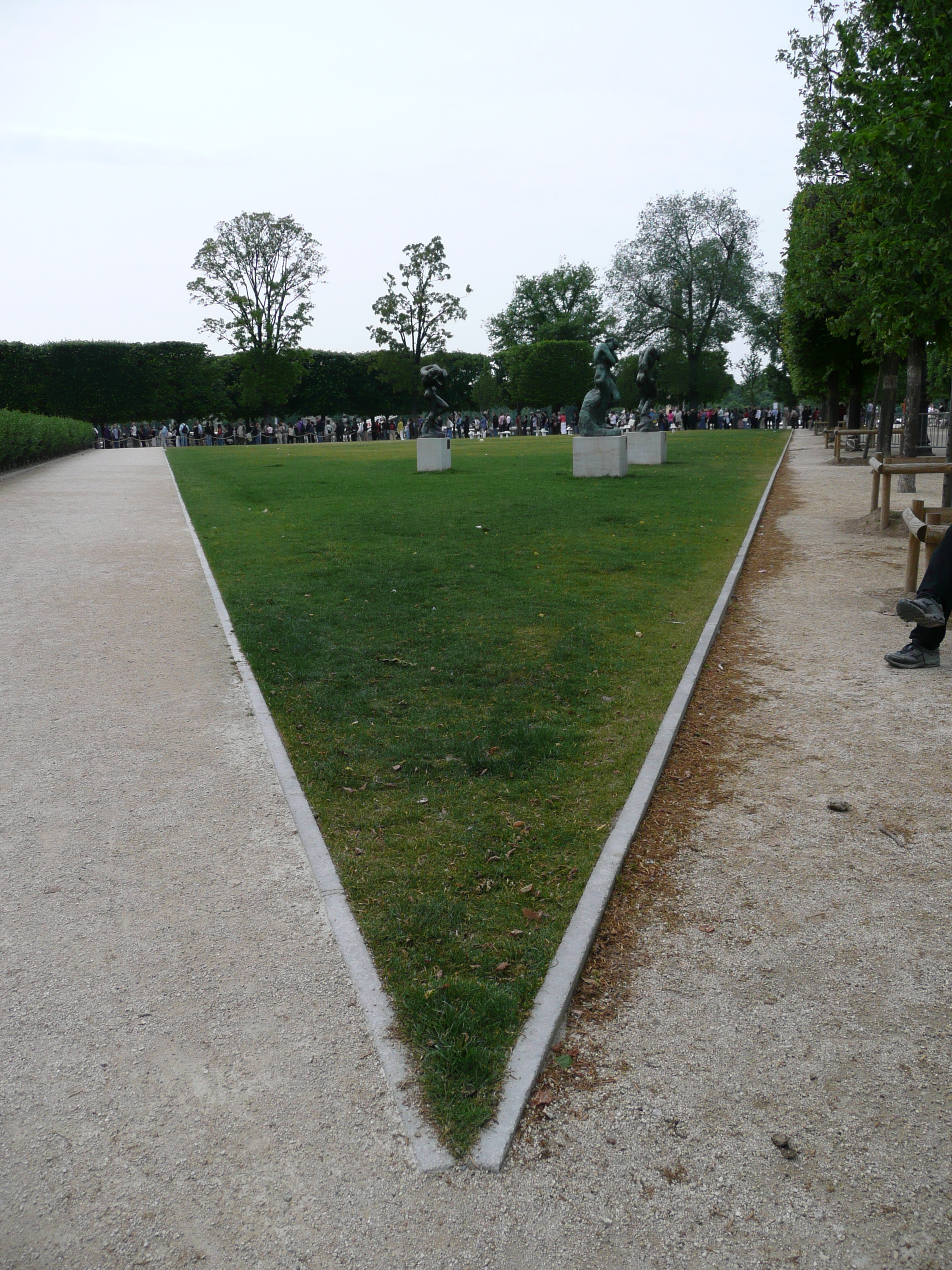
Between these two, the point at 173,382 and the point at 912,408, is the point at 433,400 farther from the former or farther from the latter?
the point at 173,382

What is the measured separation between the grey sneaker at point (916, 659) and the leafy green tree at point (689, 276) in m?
65.6

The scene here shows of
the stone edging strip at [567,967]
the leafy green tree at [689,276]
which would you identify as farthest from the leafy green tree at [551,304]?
the stone edging strip at [567,967]

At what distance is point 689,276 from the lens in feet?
229

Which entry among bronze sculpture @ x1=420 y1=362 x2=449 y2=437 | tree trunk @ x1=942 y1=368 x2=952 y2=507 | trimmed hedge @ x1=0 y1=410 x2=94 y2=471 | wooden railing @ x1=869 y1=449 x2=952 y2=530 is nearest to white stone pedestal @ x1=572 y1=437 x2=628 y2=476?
bronze sculpture @ x1=420 y1=362 x2=449 y2=437

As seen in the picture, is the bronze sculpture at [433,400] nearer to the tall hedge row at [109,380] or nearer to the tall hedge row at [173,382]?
the tall hedge row at [109,380]

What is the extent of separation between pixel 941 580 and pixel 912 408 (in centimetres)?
1351

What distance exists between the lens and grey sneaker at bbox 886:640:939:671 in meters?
6.86

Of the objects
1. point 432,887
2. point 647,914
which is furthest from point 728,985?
point 432,887

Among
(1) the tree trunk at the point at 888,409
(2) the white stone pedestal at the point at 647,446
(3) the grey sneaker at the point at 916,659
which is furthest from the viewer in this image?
(2) the white stone pedestal at the point at 647,446

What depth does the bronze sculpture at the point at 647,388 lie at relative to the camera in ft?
89.7

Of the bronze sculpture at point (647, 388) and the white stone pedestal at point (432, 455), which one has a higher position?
the bronze sculpture at point (647, 388)

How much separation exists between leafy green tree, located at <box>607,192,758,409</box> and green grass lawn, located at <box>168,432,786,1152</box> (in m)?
59.2

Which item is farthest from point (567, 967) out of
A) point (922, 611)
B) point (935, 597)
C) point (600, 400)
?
point (600, 400)

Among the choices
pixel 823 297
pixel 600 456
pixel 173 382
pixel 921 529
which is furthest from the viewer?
pixel 173 382
